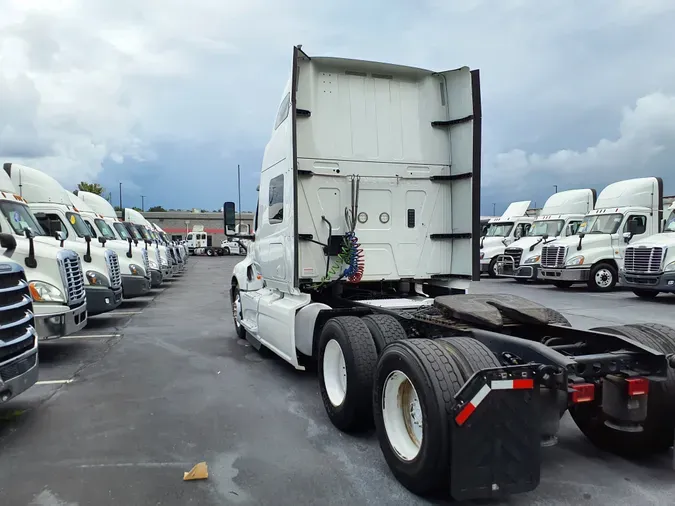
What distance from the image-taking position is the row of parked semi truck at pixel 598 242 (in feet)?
46.7

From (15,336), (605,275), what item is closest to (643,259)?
(605,275)


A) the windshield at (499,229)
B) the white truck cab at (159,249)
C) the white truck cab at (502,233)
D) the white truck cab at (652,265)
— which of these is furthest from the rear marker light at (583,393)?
the windshield at (499,229)

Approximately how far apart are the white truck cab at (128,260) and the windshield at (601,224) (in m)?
14.4

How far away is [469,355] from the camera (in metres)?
3.45

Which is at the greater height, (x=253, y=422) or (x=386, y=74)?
Result: (x=386, y=74)

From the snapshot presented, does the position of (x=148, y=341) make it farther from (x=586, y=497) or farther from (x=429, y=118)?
(x=586, y=497)

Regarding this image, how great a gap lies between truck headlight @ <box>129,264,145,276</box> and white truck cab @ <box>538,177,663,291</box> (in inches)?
519

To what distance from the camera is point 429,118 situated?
265 inches

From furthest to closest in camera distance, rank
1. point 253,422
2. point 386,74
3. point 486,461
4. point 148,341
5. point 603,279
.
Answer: point 603,279 < point 148,341 < point 386,74 < point 253,422 < point 486,461

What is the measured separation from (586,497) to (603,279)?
15.7 meters

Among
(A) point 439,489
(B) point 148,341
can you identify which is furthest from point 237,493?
(B) point 148,341

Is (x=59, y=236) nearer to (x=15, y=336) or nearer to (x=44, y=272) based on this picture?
(x=44, y=272)

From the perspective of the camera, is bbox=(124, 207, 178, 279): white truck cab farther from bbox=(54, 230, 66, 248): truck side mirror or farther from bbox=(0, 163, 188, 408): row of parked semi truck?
bbox=(54, 230, 66, 248): truck side mirror

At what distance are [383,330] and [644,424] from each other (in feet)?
7.01
